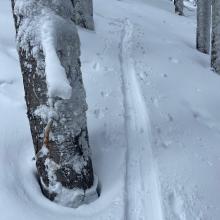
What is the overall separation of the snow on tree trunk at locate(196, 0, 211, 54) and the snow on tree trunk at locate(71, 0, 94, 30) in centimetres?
268

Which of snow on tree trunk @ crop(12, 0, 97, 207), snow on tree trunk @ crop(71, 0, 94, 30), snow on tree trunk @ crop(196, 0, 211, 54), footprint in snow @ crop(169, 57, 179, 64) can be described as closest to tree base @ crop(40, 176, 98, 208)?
snow on tree trunk @ crop(12, 0, 97, 207)

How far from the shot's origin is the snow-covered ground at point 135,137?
392 centimetres

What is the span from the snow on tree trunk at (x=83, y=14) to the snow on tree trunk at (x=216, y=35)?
340cm

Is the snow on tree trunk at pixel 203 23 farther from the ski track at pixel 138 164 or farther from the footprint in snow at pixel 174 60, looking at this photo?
the ski track at pixel 138 164

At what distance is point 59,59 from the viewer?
3727 mm

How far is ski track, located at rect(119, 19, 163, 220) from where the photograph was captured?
12.9 ft

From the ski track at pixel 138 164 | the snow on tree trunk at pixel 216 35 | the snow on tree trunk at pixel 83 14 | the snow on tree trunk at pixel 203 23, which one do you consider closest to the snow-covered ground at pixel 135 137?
the ski track at pixel 138 164

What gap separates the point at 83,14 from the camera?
10227mm

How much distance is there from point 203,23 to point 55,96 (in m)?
7.25

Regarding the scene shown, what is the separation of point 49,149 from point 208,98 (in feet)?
12.7

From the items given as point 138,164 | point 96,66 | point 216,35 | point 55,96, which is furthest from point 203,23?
point 55,96

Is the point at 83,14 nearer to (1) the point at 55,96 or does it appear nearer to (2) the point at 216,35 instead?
(2) the point at 216,35

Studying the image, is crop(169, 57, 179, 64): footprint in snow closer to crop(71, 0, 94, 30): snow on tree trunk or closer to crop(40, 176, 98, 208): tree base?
crop(71, 0, 94, 30): snow on tree trunk

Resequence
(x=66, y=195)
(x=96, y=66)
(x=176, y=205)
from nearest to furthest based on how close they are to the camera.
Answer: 1. (x=66, y=195)
2. (x=176, y=205)
3. (x=96, y=66)
